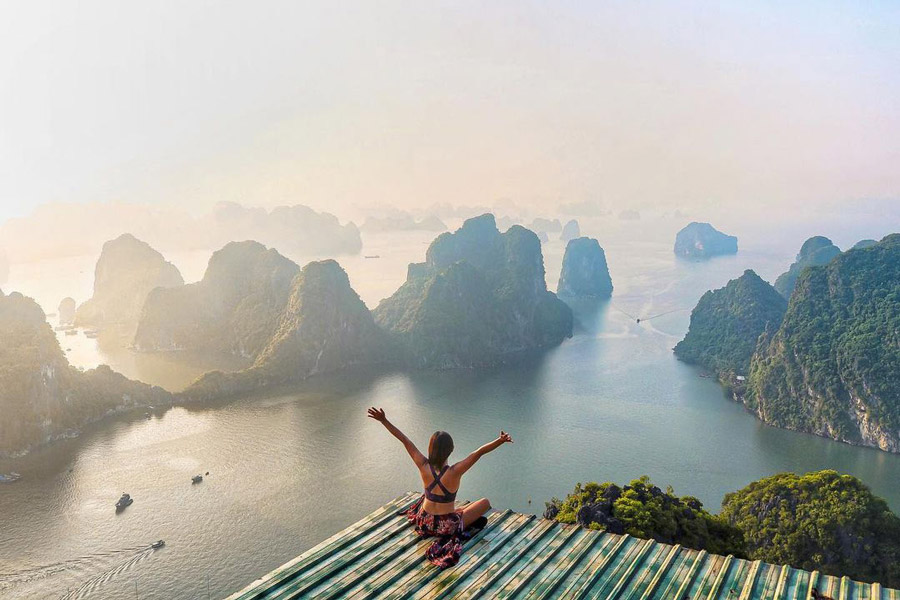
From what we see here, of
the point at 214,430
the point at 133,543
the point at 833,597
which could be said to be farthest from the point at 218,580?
the point at 833,597

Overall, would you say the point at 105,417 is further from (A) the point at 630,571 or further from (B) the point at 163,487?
(A) the point at 630,571

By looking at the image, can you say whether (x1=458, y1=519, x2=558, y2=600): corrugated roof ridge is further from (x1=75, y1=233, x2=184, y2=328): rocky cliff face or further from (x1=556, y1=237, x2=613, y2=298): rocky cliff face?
(x1=556, y1=237, x2=613, y2=298): rocky cliff face

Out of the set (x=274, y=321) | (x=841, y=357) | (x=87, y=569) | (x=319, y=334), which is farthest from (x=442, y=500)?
(x=274, y=321)

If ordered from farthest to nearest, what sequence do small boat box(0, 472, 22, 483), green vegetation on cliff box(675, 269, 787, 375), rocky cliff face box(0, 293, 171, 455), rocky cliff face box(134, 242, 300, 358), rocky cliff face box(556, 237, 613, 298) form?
rocky cliff face box(556, 237, 613, 298) → rocky cliff face box(134, 242, 300, 358) → green vegetation on cliff box(675, 269, 787, 375) → rocky cliff face box(0, 293, 171, 455) → small boat box(0, 472, 22, 483)

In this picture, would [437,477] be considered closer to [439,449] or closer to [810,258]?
[439,449]

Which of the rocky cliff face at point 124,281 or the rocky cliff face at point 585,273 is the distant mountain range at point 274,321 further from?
the rocky cliff face at point 585,273

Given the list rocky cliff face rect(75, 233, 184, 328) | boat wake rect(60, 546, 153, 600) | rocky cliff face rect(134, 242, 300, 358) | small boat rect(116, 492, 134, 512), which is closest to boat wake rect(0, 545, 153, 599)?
boat wake rect(60, 546, 153, 600)

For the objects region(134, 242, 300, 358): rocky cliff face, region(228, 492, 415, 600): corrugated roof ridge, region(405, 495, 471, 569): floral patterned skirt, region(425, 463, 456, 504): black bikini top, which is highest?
region(425, 463, 456, 504): black bikini top
